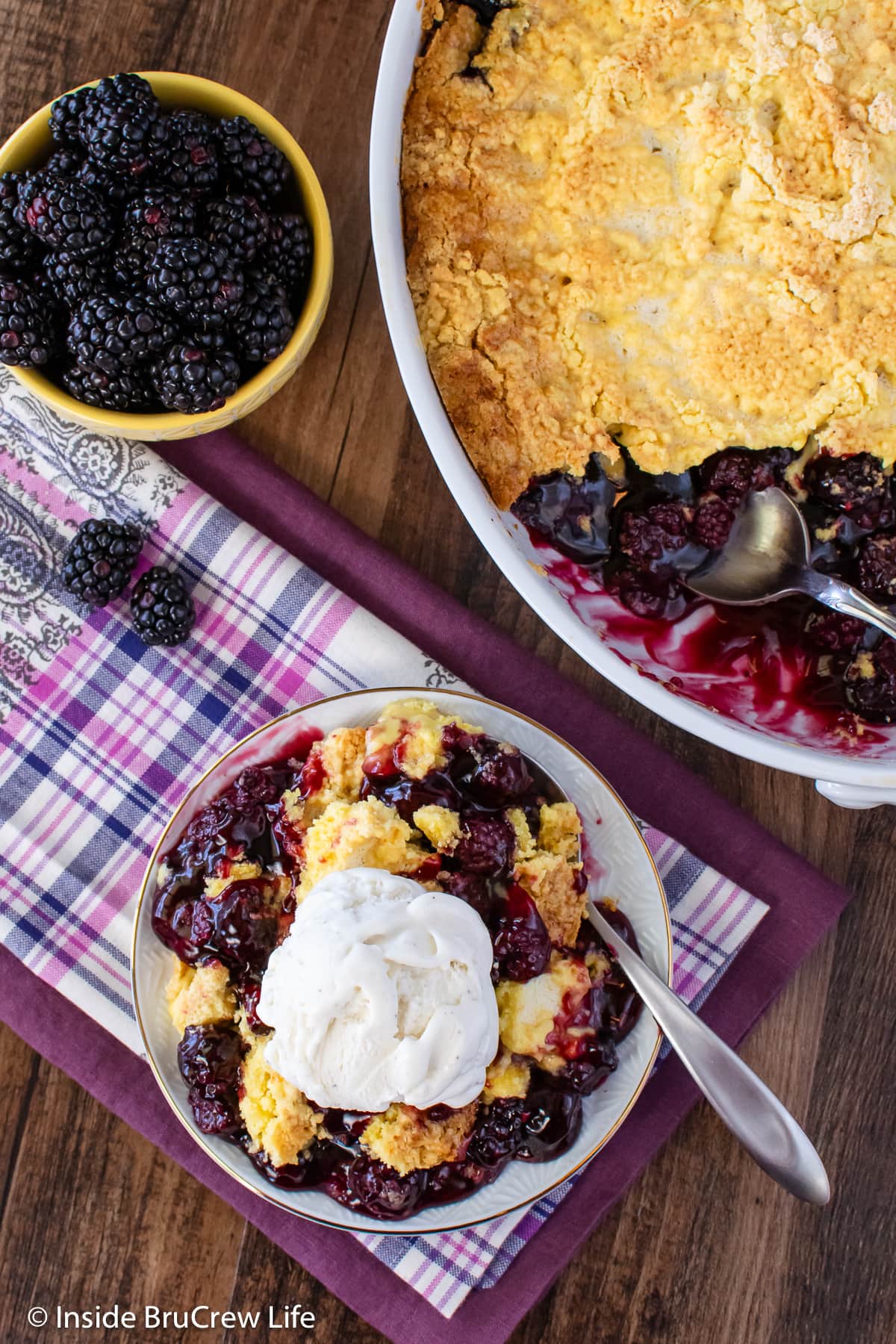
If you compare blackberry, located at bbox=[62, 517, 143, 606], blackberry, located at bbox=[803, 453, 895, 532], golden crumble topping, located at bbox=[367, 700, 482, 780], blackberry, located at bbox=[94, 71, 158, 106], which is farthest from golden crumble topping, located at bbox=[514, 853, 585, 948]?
blackberry, located at bbox=[94, 71, 158, 106]

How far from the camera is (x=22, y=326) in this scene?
5.49 ft

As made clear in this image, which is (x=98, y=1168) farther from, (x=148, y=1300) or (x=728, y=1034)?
(x=728, y=1034)

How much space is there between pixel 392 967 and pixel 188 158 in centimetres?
138

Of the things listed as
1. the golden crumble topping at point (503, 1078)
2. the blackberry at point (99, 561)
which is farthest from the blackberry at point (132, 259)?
the golden crumble topping at point (503, 1078)

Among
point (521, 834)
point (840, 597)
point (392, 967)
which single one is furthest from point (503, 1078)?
point (840, 597)

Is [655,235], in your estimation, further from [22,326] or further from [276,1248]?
[276,1248]

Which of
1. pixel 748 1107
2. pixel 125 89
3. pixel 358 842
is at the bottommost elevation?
pixel 748 1107

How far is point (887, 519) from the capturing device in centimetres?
174

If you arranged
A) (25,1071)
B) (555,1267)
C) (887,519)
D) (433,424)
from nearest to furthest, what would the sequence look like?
(433,424) → (887,519) → (555,1267) → (25,1071)

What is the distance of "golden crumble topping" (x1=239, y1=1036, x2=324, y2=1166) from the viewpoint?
1.73 metres

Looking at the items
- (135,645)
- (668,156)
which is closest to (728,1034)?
(135,645)

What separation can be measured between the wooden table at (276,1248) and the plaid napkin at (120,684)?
0.20 meters

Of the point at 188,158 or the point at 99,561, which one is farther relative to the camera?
the point at 99,561

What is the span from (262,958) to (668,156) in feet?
5.08
